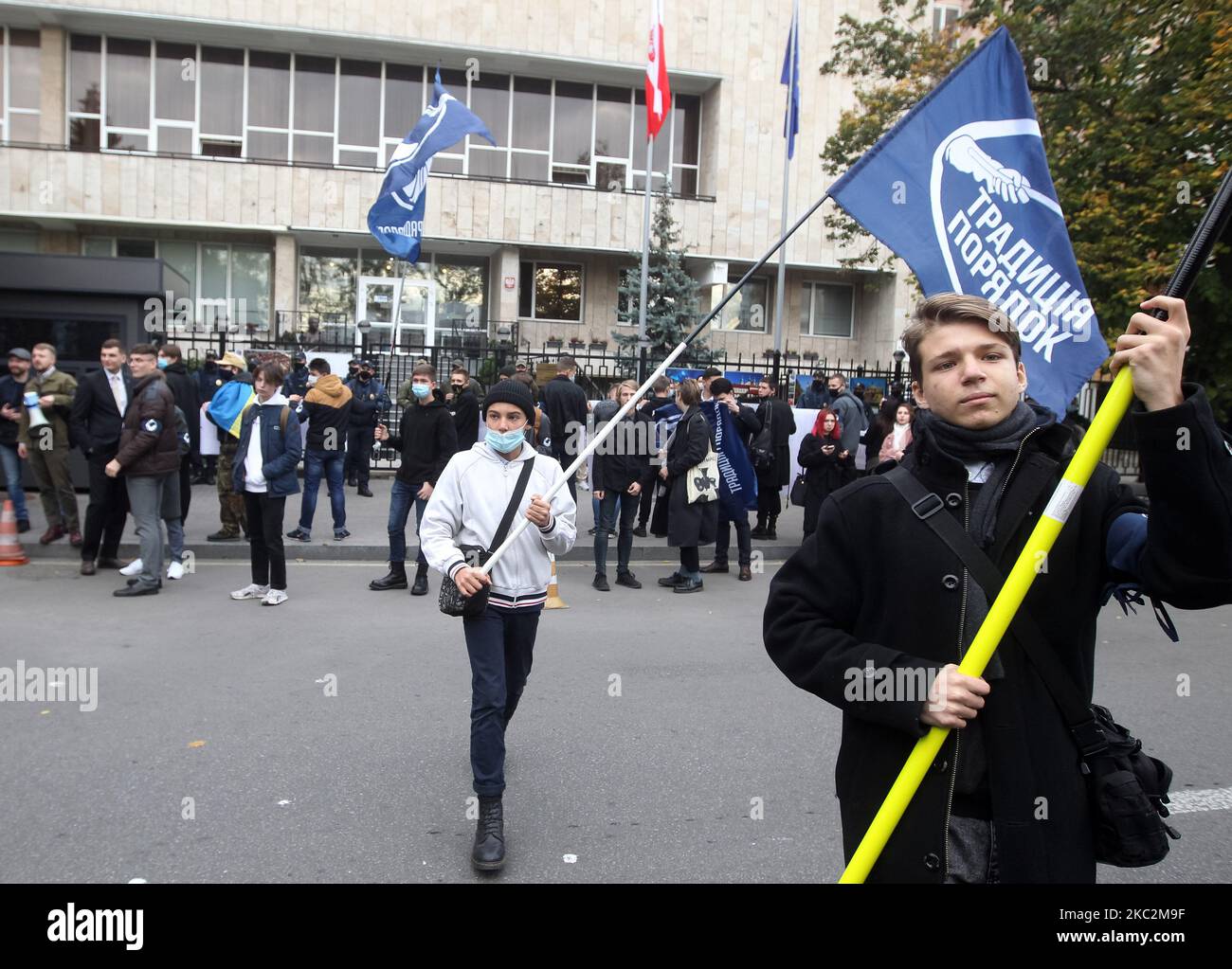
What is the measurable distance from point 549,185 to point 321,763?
2333 centimetres

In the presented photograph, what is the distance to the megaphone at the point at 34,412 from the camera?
10.1 metres

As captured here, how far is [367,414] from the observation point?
14117 mm

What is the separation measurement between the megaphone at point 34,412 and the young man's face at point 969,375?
10276 mm

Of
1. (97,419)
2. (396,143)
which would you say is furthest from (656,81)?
(97,419)

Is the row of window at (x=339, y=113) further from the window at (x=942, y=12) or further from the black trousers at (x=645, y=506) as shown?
the black trousers at (x=645, y=506)

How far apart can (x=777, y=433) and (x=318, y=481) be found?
5293mm

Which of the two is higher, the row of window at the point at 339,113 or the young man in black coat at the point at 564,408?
the row of window at the point at 339,113

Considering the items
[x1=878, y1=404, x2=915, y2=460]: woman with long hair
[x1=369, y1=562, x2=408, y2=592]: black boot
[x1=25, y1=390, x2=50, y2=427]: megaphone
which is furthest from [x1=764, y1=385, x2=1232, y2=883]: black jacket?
[x1=25, y1=390, x2=50, y2=427]: megaphone

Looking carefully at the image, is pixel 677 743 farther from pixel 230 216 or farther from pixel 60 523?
pixel 230 216

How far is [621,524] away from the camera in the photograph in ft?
32.6

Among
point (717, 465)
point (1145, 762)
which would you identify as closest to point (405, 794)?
point (1145, 762)

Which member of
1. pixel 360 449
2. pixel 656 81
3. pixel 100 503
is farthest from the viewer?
pixel 656 81

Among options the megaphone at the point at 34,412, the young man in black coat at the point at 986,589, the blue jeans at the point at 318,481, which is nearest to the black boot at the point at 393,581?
the blue jeans at the point at 318,481

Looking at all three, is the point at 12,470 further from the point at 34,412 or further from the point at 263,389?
the point at 263,389
